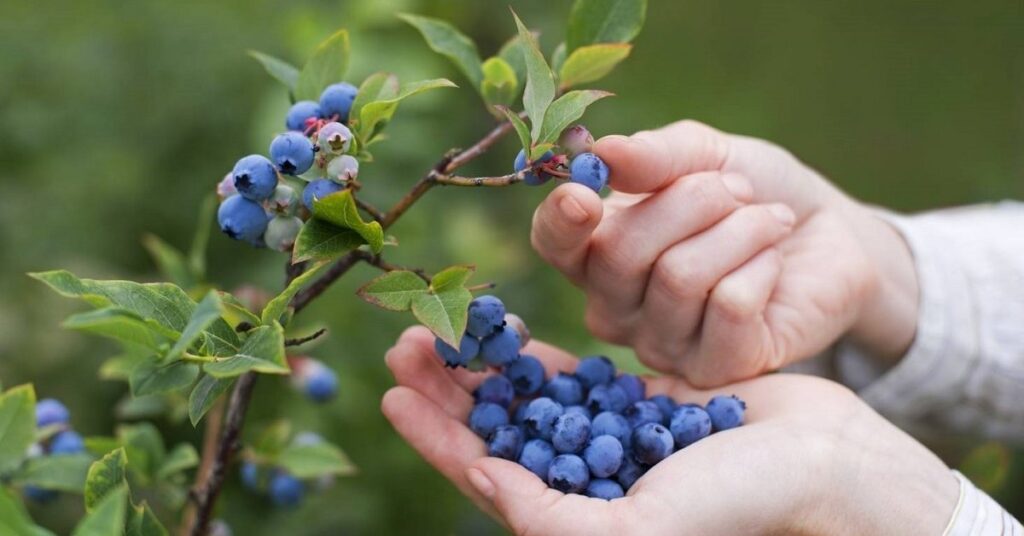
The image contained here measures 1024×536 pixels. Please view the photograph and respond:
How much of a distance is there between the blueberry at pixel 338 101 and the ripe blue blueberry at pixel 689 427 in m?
0.47

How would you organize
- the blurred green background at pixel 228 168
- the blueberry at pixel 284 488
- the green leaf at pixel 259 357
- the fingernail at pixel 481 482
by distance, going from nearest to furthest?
the green leaf at pixel 259 357, the fingernail at pixel 481 482, the blueberry at pixel 284 488, the blurred green background at pixel 228 168

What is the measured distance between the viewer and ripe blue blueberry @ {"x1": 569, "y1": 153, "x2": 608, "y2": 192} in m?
0.93

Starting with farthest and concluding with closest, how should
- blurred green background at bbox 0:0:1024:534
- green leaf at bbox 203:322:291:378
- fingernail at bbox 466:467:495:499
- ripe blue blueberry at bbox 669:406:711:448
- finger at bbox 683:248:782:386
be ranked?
1. blurred green background at bbox 0:0:1024:534
2. finger at bbox 683:248:782:386
3. ripe blue blueberry at bbox 669:406:711:448
4. fingernail at bbox 466:467:495:499
5. green leaf at bbox 203:322:291:378

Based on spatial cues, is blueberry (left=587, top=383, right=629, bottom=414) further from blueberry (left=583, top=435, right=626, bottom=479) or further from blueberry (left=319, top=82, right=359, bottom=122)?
blueberry (left=319, top=82, right=359, bottom=122)

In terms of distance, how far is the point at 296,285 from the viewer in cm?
77

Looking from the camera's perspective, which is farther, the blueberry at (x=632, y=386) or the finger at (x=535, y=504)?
the blueberry at (x=632, y=386)

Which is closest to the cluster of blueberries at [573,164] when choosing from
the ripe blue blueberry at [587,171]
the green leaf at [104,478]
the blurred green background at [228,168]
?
the ripe blue blueberry at [587,171]

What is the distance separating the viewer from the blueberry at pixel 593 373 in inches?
43.6

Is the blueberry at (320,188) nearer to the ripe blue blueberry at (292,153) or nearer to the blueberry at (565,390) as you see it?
the ripe blue blueberry at (292,153)

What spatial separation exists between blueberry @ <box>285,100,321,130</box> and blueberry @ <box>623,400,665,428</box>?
1.50ft

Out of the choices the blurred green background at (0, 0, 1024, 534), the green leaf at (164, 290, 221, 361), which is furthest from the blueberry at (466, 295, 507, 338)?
the blurred green background at (0, 0, 1024, 534)

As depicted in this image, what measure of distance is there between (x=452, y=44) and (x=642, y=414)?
17.9 inches

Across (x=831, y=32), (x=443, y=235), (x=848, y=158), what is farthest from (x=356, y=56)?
(x=831, y=32)

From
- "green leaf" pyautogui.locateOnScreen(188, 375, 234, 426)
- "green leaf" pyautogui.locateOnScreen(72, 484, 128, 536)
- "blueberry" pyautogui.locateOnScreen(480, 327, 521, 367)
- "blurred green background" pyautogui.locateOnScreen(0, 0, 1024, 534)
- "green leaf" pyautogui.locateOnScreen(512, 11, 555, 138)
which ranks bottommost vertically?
"blurred green background" pyautogui.locateOnScreen(0, 0, 1024, 534)
